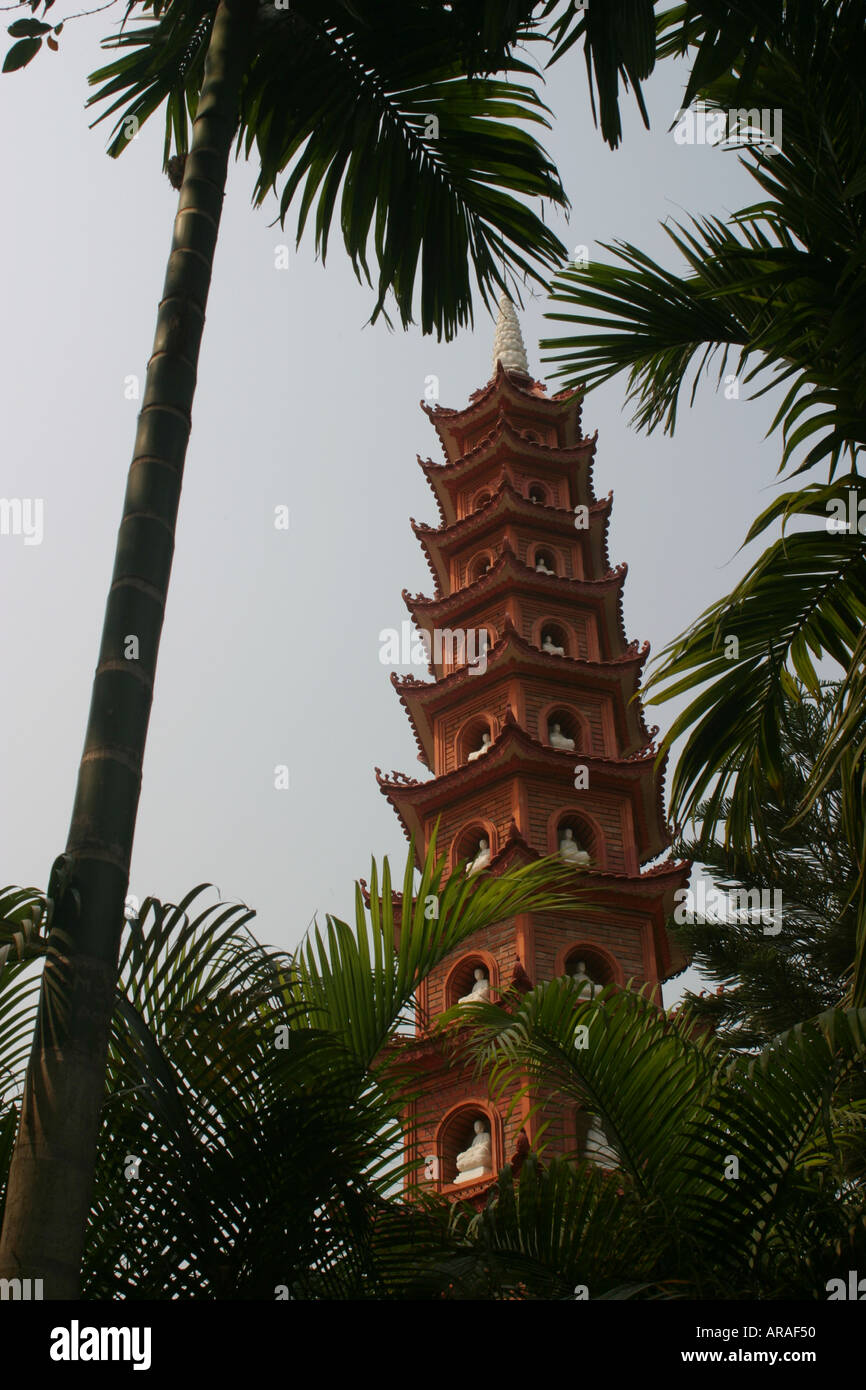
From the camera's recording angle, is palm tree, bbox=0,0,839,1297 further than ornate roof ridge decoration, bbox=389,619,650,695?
No

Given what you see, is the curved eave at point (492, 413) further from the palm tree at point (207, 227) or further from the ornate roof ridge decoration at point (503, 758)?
the palm tree at point (207, 227)

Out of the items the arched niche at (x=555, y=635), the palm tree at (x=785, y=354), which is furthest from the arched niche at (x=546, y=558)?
the palm tree at (x=785, y=354)

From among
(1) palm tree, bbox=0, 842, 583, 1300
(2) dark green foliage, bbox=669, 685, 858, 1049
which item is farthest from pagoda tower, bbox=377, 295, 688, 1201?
(1) palm tree, bbox=0, 842, 583, 1300

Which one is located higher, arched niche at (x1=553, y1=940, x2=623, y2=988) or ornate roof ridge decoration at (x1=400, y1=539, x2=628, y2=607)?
ornate roof ridge decoration at (x1=400, y1=539, x2=628, y2=607)

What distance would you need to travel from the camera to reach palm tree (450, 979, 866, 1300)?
13.7 ft

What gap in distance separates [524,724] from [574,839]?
226 centimetres

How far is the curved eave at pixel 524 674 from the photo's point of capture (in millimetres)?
23797

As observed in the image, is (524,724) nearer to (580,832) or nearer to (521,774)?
(521,774)

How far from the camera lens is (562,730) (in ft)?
79.3

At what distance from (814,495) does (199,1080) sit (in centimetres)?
283

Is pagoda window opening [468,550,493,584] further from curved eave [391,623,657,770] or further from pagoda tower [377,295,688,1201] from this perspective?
curved eave [391,623,657,770]

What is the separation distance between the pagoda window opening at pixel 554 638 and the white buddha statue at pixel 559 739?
1.94m

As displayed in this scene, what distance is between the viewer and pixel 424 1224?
4164 millimetres
